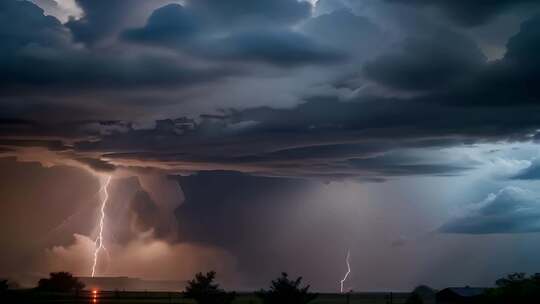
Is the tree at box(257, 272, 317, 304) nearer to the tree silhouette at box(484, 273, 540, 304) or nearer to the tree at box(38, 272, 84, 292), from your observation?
the tree silhouette at box(484, 273, 540, 304)

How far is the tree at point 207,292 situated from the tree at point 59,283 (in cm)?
6257

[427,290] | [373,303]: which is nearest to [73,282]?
[373,303]

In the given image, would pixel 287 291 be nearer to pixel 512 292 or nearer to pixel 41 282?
pixel 512 292

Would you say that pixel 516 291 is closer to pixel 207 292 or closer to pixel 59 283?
pixel 207 292

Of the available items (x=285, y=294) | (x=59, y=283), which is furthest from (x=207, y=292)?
(x=59, y=283)

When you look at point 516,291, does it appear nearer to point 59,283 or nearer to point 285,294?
point 285,294

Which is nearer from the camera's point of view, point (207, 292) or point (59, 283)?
point (207, 292)

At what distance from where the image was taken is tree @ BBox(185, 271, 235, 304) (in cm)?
6781

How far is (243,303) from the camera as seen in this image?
9800 centimetres

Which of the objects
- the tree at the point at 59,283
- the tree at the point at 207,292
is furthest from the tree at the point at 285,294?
the tree at the point at 59,283

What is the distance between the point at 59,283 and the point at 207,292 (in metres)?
66.3

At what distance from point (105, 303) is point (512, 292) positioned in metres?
48.0

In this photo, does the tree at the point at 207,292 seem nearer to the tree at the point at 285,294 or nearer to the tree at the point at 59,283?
the tree at the point at 285,294

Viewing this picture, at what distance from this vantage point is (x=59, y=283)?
125750mm
